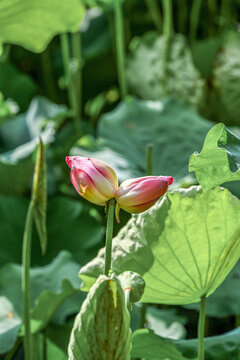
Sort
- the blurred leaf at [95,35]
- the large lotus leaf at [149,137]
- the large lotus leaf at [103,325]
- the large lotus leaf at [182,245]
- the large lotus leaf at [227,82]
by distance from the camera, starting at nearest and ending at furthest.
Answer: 1. the large lotus leaf at [103,325]
2. the large lotus leaf at [182,245]
3. the large lotus leaf at [149,137]
4. the large lotus leaf at [227,82]
5. the blurred leaf at [95,35]

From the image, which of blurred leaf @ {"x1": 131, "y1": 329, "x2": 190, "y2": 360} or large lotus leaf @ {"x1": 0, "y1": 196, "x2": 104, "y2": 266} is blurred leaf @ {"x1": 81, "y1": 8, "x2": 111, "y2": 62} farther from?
blurred leaf @ {"x1": 131, "y1": 329, "x2": 190, "y2": 360}

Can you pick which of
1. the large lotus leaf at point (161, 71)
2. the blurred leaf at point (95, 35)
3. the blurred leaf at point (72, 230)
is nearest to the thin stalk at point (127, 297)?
the blurred leaf at point (72, 230)

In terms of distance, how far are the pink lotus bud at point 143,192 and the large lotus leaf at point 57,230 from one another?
650 mm

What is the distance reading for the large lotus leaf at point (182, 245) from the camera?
52 cm

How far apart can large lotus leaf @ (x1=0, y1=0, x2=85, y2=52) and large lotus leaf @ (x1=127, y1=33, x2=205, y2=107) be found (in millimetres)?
439

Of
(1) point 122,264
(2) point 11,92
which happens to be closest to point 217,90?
(2) point 11,92

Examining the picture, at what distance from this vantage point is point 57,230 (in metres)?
1.14

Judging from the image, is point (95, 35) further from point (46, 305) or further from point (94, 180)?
point (94, 180)

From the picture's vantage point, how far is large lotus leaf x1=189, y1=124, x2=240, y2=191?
0.46m

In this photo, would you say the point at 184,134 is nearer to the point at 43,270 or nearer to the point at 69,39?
the point at 43,270

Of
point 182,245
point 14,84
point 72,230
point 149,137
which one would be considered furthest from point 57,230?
point 182,245

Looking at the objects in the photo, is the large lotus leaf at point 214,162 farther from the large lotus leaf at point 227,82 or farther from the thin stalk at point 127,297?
the large lotus leaf at point 227,82

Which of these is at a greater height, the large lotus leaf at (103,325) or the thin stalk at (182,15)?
the thin stalk at (182,15)

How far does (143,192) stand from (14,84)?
1.12 m
